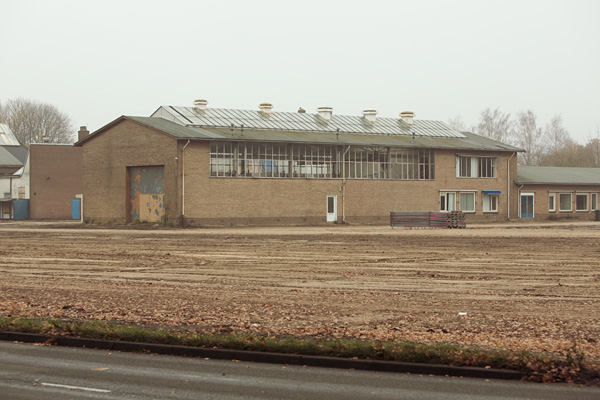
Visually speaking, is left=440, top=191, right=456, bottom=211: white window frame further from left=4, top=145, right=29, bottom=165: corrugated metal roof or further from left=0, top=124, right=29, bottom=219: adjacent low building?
left=4, top=145, right=29, bottom=165: corrugated metal roof

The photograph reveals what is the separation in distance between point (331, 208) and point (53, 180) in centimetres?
3041

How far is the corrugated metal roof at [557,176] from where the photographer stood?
6531 cm

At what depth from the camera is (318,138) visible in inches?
2242

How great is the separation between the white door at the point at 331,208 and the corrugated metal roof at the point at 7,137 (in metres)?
51.5

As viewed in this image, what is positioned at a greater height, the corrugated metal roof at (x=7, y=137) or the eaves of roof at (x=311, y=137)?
the corrugated metal roof at (x=7, y=137)

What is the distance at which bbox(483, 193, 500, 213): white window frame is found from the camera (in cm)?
6244

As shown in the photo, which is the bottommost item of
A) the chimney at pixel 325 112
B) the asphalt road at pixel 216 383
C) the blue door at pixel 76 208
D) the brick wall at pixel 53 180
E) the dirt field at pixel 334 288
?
the asphalt road at pixel 216 383

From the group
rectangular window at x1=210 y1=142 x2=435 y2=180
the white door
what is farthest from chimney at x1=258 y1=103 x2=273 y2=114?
the white door

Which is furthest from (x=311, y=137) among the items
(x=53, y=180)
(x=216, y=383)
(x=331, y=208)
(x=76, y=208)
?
(x=216, y=383)

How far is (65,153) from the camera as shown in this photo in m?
71.9

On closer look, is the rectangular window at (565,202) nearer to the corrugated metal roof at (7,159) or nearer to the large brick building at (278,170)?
the large brick building at (278,170)

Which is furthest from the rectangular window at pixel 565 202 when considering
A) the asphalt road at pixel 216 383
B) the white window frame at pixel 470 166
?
the asphalt road at pixel 216 383

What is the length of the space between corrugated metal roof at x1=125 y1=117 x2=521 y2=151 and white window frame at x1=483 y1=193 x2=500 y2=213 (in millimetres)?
3966

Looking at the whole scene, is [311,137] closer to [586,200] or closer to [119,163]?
[119,163]
